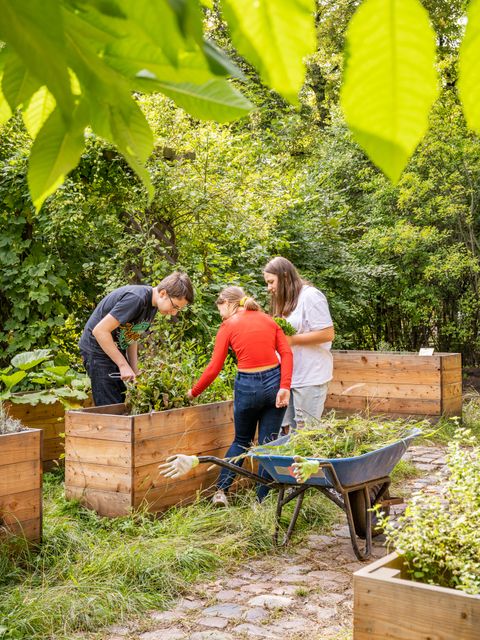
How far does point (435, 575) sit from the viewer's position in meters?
2.58

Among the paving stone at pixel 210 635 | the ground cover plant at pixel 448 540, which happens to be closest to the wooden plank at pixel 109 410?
the paving stone at pixel 210 635

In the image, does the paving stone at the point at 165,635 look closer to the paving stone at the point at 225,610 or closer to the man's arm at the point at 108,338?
the paving stone at the point at 225,610

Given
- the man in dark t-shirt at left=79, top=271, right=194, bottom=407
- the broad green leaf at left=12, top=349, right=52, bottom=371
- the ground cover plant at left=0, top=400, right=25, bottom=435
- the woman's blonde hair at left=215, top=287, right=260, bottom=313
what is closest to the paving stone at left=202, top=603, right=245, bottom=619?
the ground cover plant at left=0, top=400, right=25, bottom=435

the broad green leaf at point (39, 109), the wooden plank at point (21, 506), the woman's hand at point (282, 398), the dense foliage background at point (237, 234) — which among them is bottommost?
the wooden plank at point (21, 506)

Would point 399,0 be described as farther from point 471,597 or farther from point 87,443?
point 87,443

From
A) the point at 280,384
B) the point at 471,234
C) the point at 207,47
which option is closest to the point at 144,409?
the point at 280,384

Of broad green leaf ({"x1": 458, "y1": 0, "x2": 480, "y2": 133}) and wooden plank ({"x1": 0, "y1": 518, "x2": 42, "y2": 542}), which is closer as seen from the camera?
broad green leaf ({"x1": 458, "y1": 0, "x2": 480, "y2": 133})

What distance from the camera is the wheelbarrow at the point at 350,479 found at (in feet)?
13.0

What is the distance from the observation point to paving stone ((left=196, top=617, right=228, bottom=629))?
3410 millimetres

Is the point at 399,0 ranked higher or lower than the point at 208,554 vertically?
higher

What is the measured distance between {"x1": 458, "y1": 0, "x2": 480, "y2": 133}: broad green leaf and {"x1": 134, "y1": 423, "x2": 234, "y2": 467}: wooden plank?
4310 mm

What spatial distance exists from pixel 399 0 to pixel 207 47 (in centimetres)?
9

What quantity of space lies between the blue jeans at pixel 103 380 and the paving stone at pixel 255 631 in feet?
6.63

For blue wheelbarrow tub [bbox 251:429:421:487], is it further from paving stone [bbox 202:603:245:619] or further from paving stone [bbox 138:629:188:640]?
paving stone [bbox 138:629:188:640]
